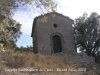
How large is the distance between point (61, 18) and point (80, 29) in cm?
335

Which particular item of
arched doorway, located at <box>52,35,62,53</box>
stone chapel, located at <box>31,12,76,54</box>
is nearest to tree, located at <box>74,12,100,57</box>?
stone chapel, located at <box>31,12,76,54</box>

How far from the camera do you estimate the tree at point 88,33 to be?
2231 centimetres

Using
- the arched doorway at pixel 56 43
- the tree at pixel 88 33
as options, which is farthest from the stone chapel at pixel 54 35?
the tree at pixel 88 33

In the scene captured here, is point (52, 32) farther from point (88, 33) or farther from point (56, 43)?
point (88, 33)

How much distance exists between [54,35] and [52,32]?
445 millimetres

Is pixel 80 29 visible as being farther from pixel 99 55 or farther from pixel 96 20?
pixel 99 55

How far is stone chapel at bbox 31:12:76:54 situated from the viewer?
2008cm

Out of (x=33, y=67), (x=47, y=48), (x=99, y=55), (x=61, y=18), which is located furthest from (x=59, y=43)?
(x=33, y=67)

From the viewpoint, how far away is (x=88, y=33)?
2266 cm

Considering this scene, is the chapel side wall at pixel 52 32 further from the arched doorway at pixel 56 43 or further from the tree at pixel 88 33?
the tree at pixel 88 33

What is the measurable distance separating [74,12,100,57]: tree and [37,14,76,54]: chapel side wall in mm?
1685

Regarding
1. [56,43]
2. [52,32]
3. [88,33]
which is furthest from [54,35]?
[88,33]

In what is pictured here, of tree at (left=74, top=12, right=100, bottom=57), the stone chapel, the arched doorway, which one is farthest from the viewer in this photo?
tree at (left=74, top=12, right=100, bottom=57)

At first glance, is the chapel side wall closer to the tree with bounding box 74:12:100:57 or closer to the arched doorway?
the arched doorway
